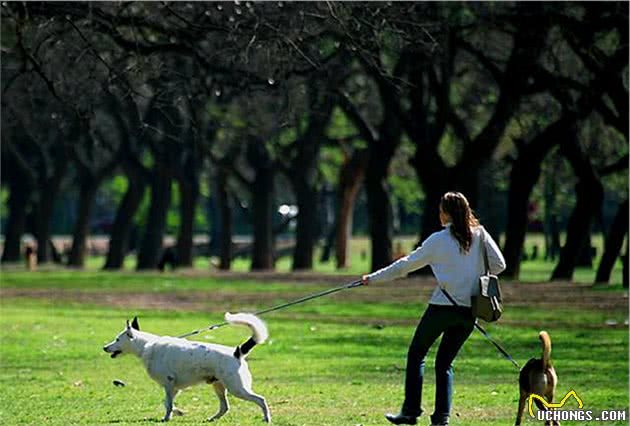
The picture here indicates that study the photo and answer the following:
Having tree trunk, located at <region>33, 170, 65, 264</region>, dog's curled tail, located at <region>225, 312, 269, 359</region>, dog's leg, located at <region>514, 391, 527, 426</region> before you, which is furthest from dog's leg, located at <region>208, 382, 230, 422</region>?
tree trunk, located at <region>33, 170, 65, 264</region>

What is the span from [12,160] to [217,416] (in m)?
54.2

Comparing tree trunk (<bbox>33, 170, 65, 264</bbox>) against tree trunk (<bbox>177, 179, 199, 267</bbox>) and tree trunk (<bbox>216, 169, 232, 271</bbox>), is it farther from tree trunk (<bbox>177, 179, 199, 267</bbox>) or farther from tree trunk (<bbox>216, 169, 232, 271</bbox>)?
tree trunk (<bbox>216, 169, 232, 271</bbox>)

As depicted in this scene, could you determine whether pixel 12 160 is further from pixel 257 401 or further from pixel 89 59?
Answer: pixel 257 401

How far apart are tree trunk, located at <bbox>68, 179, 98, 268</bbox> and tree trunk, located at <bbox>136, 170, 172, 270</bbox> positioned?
391cm

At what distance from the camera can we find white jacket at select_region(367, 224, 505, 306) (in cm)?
1399

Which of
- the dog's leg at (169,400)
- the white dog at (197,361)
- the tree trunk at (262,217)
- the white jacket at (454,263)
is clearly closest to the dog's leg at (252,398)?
the white dog at (197,361)

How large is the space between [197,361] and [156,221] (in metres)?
48.9

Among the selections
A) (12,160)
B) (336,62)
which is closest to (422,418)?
(336,62)

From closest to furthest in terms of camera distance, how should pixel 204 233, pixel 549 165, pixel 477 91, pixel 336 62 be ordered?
pixel 336 62, pixel 477 91, pixel 549 165, pixel 204 233

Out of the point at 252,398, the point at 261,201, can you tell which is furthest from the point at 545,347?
the point at 261,201

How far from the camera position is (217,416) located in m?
15.7

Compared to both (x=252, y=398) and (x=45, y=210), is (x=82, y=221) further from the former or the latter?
(x=252, y=398)

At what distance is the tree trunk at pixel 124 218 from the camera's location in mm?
64688

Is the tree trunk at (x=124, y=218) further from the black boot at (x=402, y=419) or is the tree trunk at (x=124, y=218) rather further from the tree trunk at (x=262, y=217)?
the black boot at (x=402, y=419)
